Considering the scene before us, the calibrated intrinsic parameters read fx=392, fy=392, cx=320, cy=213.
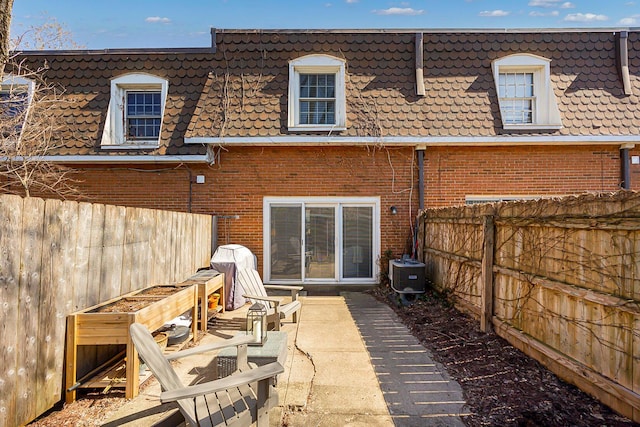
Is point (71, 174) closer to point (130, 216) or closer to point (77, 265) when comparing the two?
point (130, 216)

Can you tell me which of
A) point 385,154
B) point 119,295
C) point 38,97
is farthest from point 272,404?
point 38,97

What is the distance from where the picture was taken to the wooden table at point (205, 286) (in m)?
5.80

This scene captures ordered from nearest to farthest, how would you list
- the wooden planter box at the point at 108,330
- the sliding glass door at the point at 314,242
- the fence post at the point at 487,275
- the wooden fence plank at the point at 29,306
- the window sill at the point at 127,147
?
the wooden fence plank at the point at 29,306
the wooden planter box at the point at 108,330
the fence post at the point at 487,275
the window sill at the point at 127,147
the sliding glass door at the point at 314,242

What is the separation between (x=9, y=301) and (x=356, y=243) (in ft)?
23.0

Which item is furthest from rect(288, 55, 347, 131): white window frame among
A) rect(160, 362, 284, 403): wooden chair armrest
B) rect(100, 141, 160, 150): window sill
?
rect(160, 362, 284, 403): wooden chair armrest

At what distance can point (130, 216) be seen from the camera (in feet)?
15.7

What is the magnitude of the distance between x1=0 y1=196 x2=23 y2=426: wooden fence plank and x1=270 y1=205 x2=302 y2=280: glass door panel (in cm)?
626

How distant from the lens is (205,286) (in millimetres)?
5828

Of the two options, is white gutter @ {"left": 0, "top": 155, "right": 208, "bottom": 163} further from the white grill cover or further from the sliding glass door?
the white grill cover

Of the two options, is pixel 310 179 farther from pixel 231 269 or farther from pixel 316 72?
pixel 231 269

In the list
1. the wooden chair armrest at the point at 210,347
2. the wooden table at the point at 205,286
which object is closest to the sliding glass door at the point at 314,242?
the wooden table at the point at 205,286

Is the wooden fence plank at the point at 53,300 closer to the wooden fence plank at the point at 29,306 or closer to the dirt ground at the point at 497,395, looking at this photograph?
the wooden fence plank at the point at 29,306

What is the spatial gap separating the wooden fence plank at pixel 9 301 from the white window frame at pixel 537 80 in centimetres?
903

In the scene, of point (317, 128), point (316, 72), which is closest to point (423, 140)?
point (317, 128)
